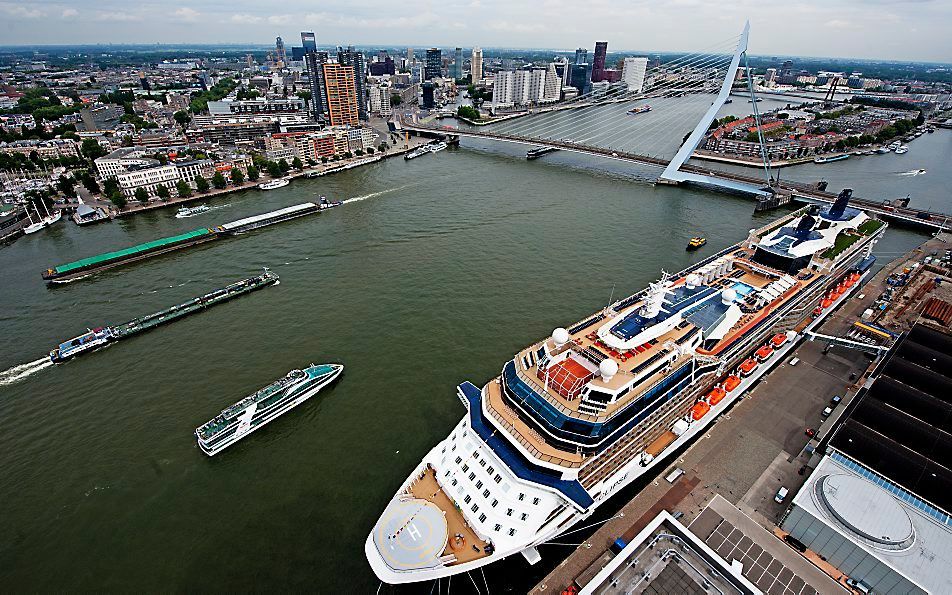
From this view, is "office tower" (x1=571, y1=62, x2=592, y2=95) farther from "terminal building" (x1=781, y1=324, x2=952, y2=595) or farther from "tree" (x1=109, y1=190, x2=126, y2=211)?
"terminal building" (x1=781, y1=324, x2=952, y2=595)

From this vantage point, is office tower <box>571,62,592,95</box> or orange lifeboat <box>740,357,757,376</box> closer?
orange lifeboat <box>740,357,757,376</box>

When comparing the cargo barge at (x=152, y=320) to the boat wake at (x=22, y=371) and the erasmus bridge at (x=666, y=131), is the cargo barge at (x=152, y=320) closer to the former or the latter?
the boat wake at (x=22, y=371)

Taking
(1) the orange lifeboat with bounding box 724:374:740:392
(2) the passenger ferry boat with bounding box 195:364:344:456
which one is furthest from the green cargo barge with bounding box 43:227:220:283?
(1) the orange lifeboat with bounding box 724:374:740:392

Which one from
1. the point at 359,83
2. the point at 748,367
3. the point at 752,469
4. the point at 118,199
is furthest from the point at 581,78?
the point at 752,469

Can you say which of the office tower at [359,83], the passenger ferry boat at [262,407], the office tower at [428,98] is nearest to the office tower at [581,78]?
the office tower at [428,98]

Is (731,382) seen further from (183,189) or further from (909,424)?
(183,189)

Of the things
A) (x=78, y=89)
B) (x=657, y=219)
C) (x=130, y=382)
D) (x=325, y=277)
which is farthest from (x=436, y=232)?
(x=78, y=89)
